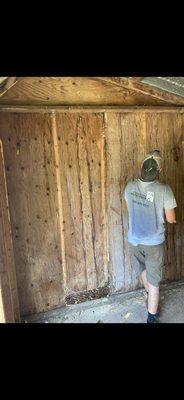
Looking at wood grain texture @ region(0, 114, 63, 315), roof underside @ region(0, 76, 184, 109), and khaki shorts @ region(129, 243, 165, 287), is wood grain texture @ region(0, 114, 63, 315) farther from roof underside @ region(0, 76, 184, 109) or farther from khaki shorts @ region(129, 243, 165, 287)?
khaki shorts @ region(129, 243, 165, 287)

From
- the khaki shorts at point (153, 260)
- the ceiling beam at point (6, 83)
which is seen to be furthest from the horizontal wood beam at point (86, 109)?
the khaki shorts at point (153, 260)

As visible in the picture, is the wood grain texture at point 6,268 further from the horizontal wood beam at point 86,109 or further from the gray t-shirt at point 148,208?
the gray t-shirt at point 148,208

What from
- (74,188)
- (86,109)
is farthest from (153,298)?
(86,109)

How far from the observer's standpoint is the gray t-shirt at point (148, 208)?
3234 mm

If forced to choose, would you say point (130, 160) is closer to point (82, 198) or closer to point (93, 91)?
point (82, 198)

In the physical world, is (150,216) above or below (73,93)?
below

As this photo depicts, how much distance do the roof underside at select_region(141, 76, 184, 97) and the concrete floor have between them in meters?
2.36

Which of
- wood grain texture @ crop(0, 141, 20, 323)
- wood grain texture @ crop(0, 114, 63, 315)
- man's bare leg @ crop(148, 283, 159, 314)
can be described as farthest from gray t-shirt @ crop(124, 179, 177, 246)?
wood grain texture @ crop(0, 141, 20, 323)

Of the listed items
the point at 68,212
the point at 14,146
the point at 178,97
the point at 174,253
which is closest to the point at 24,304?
the point at 68,212

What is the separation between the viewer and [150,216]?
10.9ft

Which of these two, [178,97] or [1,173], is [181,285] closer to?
[178,97]

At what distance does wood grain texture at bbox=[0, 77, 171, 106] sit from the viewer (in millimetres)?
3154

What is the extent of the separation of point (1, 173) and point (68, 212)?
88 centimetres

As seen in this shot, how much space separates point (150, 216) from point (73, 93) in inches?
55.2
